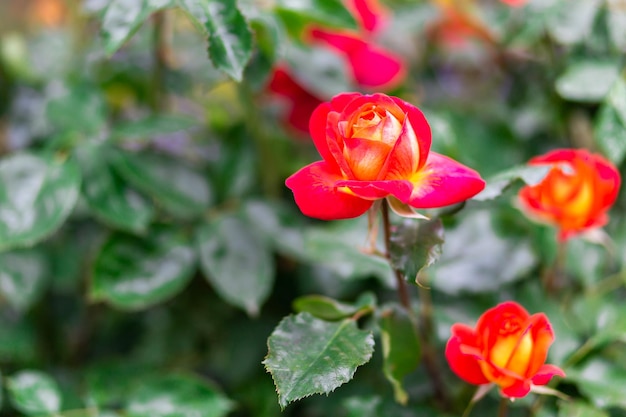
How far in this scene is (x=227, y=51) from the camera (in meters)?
0.47

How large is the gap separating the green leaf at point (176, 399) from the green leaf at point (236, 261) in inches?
3.3

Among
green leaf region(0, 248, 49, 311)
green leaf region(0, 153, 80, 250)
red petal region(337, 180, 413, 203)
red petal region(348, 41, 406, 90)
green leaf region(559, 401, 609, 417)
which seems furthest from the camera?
red petal region(348, 41, 406, 90)

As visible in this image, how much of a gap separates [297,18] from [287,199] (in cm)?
22

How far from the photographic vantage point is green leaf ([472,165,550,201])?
17.0 inches

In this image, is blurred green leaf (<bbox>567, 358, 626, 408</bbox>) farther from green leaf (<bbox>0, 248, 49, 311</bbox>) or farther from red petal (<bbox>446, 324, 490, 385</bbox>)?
green leaf (<bbox>0, 248, 49, 311</bbox>)

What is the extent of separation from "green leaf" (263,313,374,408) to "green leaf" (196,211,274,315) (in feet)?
0.63

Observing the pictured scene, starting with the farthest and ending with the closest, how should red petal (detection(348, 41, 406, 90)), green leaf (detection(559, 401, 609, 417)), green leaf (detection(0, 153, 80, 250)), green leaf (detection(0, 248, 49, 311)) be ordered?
red petal (detection(348, 41, 406, 90)) → green leaf (detection(0, 248, 49, 311)) → green leaf (detection(0, 153, 80, 250)) → green leaf (detection(559, 401, 609, 417))

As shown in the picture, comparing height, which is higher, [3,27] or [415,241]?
[415,241]

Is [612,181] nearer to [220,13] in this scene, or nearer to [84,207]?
[220,13]

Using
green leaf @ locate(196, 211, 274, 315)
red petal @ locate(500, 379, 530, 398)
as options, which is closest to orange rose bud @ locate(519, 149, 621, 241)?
red petal @ locate(500, 379, 530, 398)

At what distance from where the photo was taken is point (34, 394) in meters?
0.56

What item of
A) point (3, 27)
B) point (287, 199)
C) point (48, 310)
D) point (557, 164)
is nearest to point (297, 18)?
point (287, 199)

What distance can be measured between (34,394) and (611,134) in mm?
559

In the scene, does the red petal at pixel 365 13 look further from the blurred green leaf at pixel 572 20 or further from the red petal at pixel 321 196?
the red petal at pixel 321 196
